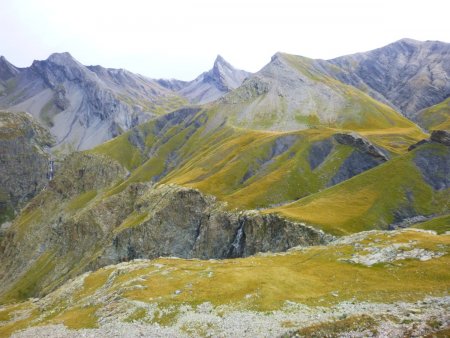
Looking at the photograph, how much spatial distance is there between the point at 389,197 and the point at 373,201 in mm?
4698

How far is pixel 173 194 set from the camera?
159m

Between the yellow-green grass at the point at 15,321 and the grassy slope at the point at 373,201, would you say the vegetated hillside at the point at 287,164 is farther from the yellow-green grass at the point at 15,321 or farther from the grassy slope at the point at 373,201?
the yellow-green grass at the point at 15,321

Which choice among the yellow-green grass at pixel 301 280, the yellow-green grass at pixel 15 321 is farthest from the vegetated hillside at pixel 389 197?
the yellow-green grass at pixel 15 321

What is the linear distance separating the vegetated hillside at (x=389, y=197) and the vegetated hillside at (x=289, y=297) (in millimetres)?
27153

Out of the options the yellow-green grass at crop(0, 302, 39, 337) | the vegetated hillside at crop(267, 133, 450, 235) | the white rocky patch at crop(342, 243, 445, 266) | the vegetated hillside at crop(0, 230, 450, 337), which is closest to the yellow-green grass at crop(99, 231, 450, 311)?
the vegetated hillside at crop(0, 230, 450, 337)

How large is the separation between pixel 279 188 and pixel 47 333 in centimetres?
9628

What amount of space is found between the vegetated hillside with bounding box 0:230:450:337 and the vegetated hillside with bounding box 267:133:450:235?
27.2 meters

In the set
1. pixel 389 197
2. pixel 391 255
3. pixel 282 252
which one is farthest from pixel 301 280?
pixel 389 197

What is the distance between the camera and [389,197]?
105 meters

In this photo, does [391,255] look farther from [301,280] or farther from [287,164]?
[287,164]

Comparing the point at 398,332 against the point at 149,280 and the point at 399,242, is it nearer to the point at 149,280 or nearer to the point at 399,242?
the point at 399,242

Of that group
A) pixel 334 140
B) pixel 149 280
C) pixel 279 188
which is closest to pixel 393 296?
pixel 149 280

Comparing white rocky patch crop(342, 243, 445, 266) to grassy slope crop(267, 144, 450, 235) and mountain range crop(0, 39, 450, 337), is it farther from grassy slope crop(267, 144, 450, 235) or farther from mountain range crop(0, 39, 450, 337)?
grassy slope crop(267, 144, 450, 235)

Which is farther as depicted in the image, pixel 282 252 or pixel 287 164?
pixel 287 164
